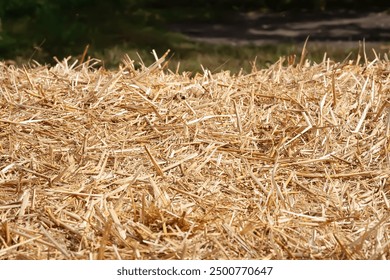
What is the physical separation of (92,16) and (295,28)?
3551 millimetres

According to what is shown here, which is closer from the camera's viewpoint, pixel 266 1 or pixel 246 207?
pixel 246 207

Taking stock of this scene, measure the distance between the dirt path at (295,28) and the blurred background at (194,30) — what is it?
16 mm

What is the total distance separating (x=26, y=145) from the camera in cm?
445

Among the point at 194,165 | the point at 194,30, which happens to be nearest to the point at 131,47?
the point at 194,30

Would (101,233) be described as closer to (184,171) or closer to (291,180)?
(184,171)

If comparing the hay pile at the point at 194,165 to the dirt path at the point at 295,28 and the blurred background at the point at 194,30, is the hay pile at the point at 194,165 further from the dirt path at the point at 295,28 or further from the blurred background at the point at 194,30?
the dirt path at the point at 295,28

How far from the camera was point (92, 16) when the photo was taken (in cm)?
1263

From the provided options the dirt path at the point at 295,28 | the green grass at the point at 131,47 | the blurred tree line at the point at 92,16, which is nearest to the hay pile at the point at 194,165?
the green grass at the point at 131,47

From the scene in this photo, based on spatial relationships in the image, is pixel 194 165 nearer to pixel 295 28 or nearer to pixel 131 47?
pixel 131 47

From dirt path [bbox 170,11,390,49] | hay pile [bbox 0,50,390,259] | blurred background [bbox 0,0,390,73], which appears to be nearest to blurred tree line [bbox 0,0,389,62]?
blurred background [bbox 0,0,390,73]

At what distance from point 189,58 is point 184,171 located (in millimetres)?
6485

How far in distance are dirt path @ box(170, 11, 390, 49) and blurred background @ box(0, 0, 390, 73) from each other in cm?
2
